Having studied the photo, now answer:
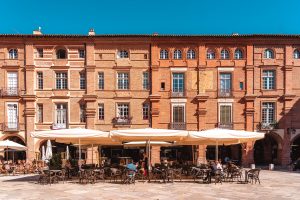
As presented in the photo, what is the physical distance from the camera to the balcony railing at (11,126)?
2683 centimetres

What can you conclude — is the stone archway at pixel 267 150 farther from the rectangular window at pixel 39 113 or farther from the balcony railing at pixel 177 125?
the rectangular window at pixel 39 113

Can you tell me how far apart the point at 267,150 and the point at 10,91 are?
24508 mm

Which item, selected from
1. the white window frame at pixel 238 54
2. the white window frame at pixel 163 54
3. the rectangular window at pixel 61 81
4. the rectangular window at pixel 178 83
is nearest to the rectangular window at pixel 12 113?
the rectangular window at pixel 61 81

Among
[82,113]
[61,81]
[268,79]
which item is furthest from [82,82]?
[268,79]

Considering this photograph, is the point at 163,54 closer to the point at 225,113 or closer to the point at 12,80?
the point at 225,113

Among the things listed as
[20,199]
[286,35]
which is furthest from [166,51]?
[20,199]

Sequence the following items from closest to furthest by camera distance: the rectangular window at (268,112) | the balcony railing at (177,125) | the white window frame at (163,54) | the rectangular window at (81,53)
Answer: the balcony railing at (177,125) → the rectangular window at (268,112) → the rectangular window at (81,53) → the white window frame at (163,54)

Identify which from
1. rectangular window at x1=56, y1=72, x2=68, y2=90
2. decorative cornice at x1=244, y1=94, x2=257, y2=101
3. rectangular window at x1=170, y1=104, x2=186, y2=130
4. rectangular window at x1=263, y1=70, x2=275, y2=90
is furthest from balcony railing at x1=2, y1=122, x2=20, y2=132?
rectangular window at x1=263, y1=70, x2=275, y2=90

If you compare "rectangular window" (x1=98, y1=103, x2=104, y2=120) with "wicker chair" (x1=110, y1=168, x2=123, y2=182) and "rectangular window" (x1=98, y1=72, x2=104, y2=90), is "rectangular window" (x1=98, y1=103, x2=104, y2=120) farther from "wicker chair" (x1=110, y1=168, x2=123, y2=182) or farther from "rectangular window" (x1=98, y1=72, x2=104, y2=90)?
"wicker chair" (x1=110, y1=168, x2=123, y2=182)

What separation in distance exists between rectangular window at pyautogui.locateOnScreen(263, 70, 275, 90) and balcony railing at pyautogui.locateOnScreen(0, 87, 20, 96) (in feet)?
73.6

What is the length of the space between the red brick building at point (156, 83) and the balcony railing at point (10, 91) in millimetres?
92

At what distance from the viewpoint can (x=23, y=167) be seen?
2197 cm

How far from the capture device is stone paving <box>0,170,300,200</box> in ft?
39.4

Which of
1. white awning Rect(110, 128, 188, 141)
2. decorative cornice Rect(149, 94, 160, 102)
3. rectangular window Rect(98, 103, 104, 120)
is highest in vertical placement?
decorative cornice Rect(149, 94, 160, 102)
